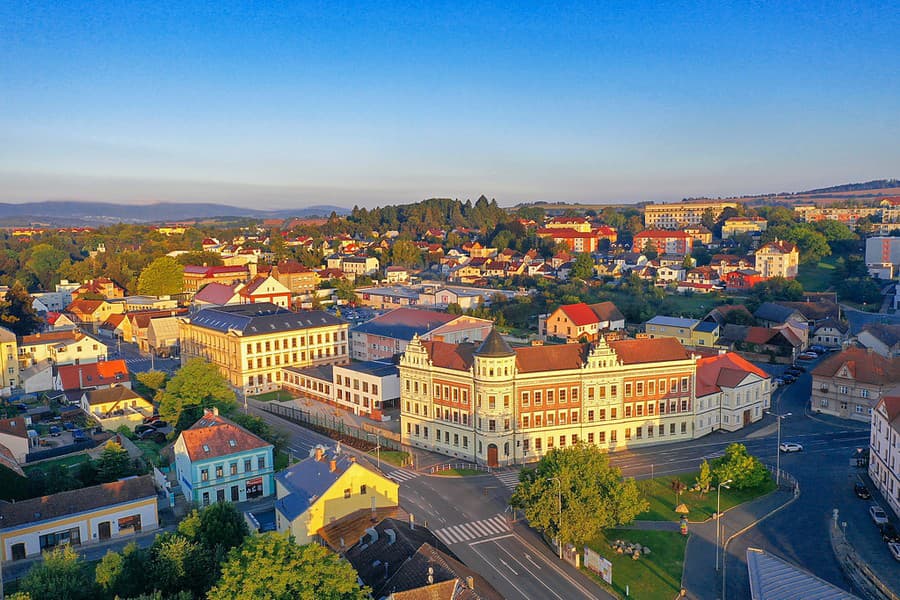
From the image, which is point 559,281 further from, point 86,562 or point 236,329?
point 86,562

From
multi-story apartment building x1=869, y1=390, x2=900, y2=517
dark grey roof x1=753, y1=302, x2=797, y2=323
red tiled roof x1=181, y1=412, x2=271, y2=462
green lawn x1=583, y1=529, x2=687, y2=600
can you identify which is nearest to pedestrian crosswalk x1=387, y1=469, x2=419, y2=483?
red tiled roof x1=181, y1=412, x2=271, y2=462

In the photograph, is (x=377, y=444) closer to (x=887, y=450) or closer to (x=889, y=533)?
(x=889, y=533)

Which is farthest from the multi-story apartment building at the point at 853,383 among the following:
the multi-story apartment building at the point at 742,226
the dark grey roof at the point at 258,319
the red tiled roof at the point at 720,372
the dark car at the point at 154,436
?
the multi-story apartment building at the point at 742,226

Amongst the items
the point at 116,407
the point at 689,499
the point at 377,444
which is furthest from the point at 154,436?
the point at 689,499

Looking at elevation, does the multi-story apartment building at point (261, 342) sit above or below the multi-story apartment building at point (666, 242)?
below

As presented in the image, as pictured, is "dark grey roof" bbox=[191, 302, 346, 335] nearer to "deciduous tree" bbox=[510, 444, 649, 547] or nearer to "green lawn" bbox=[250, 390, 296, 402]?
"green lawn" bbox=[250, 390, 296, 402]

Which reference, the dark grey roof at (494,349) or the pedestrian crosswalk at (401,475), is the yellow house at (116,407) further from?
the dark grey roof at (494,349)
